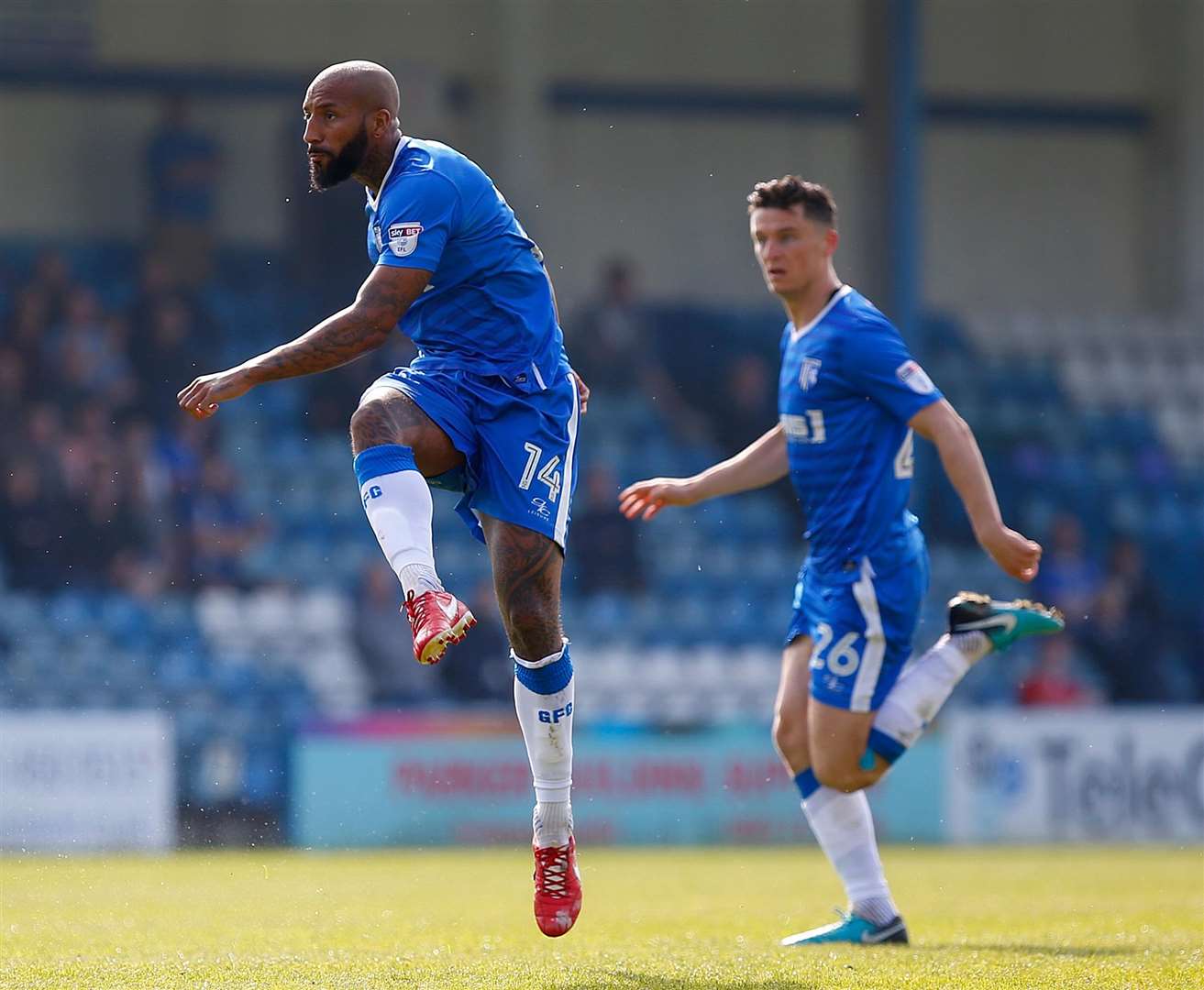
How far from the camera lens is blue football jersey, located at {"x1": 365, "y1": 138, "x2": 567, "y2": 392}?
19.6 feet

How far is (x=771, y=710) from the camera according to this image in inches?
604

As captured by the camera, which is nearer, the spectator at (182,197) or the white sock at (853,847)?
the white sock at (853,847)

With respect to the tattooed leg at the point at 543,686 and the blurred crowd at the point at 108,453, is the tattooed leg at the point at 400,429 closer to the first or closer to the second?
the tattooed leg at the point at 543,686

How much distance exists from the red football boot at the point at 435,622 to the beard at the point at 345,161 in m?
1.40

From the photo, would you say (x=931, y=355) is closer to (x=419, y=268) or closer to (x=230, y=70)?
(x=230, y=70)

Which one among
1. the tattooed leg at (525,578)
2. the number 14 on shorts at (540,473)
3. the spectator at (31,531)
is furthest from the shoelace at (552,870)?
the spectator at (31,531)

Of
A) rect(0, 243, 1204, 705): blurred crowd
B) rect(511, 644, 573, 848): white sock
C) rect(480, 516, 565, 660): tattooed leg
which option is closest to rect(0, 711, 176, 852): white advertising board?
rect(0, 243, 1204, 705): blurred crowd

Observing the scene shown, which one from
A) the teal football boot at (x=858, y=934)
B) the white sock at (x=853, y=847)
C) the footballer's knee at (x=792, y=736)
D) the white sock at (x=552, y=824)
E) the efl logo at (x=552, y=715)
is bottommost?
the teal football boot at (x=858, y=934)

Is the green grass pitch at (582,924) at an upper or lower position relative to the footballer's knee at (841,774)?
lower

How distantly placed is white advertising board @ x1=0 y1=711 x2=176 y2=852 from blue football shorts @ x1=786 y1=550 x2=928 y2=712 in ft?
24.4

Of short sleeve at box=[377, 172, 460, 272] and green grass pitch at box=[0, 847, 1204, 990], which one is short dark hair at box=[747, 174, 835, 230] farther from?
green grass pitch at box=[0, 847, 1204, 990]

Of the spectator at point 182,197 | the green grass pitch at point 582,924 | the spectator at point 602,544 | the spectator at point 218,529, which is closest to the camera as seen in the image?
the green grass pitch at point 582,924

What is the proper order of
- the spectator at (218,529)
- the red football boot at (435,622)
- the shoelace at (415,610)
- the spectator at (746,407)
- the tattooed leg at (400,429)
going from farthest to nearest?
1. the spectator at (746,407)
2. the spectator at (218,529)
3. the tattooed leg at (400,429)
4. the shoelace at (415,610)
5. the red football boot at (435,622)

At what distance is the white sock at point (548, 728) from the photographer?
613 cm
